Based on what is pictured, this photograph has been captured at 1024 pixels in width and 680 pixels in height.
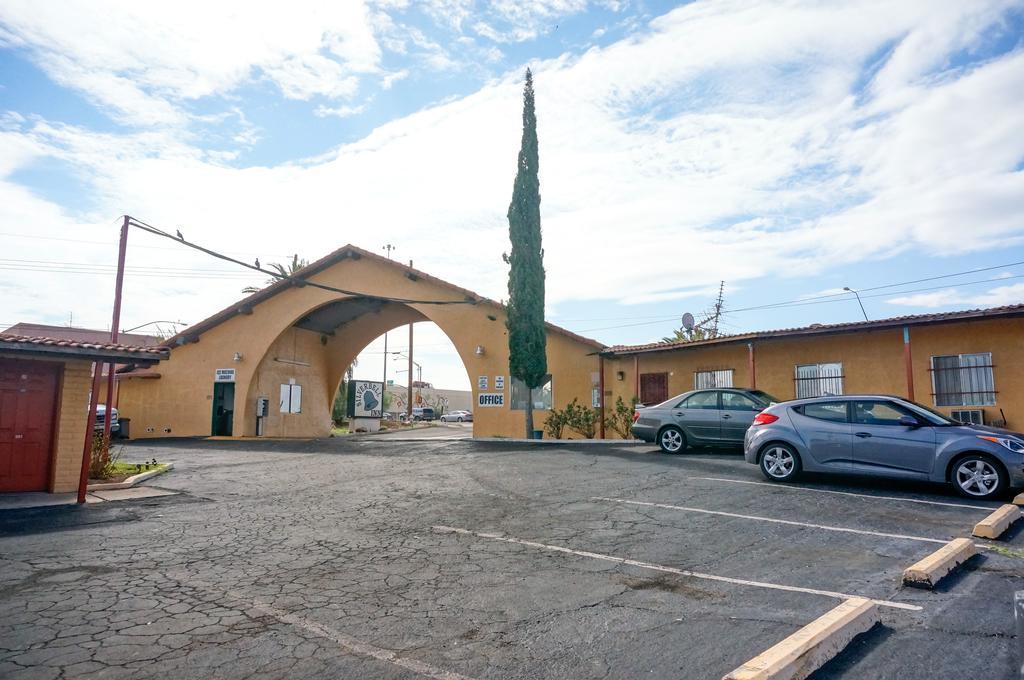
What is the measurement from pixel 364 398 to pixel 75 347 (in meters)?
24.8

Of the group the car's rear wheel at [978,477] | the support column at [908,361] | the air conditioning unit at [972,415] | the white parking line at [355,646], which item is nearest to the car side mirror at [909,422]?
Answer: the car's rear wheel at [978,477]

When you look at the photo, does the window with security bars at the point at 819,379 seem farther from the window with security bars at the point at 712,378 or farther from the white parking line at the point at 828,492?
the white parking line at the point at 828,492

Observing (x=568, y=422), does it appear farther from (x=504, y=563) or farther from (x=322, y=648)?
(x=322, y=648)

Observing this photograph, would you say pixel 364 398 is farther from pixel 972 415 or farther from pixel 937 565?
pixel 937 565

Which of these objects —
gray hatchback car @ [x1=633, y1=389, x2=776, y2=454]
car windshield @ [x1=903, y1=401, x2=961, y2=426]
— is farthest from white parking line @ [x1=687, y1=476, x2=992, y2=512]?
gray hatchback car @ [x1=633, y1=389, x2=776, y2=454]

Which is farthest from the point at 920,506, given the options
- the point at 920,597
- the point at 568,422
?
the point at 568,422

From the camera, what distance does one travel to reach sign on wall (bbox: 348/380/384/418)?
3462 cm

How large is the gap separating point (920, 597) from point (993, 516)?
2.78 meters

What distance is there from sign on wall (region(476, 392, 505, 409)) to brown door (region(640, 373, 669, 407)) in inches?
204

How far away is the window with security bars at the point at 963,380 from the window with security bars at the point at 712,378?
17.3ft

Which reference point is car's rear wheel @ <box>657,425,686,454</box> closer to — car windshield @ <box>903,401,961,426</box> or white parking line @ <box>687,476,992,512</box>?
white parking line @ <box>687,476,992,512</box>

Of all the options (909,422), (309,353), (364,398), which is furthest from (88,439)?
(364,398)

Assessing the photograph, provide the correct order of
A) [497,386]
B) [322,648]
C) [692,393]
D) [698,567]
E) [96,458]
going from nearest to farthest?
[322,648] → [698,567] → [96,458] → [692,393] → [497,386]

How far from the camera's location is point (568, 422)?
70.8 ft
